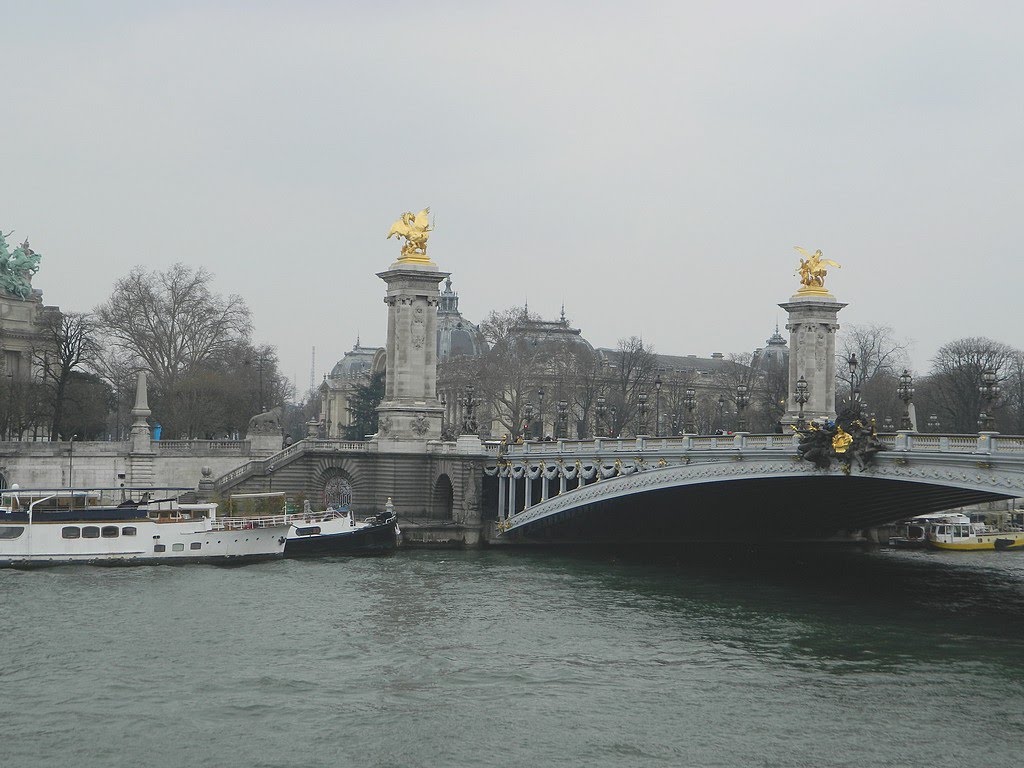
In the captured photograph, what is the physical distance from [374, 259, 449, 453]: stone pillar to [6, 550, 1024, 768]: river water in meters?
14.3

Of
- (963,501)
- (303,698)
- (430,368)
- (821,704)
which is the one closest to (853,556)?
(963,501)

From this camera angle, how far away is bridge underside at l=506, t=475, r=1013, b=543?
4531 centimetres

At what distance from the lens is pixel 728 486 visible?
45.5 m

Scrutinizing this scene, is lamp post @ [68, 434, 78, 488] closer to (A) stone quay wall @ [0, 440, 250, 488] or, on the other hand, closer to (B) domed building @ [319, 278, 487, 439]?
(A) stone quay wall @ [0, 440, 250, 488]

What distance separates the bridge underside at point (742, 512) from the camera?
45.3 m

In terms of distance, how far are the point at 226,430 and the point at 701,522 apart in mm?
31685

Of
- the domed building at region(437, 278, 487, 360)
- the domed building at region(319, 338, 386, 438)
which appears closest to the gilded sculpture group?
the domed building at region(437, 278, 487, 360)

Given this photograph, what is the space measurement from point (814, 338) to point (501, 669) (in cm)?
3376

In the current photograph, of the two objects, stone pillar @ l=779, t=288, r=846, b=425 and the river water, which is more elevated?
stone pillar @ l=779, t=288, r=846, b=425

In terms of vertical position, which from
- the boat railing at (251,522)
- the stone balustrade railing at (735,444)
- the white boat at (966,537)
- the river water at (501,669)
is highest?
the stone balustrade railing at (735,444)

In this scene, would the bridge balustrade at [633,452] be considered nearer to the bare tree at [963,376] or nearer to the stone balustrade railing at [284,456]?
the stone balustrade railing at [284,456]

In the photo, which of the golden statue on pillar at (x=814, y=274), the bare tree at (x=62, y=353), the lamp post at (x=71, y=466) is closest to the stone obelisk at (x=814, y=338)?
the golden statue on pillar at (x=814, y=274)

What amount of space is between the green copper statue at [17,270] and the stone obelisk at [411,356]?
104 feet

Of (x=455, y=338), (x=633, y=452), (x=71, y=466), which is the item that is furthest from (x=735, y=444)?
(x=455, y=338)
